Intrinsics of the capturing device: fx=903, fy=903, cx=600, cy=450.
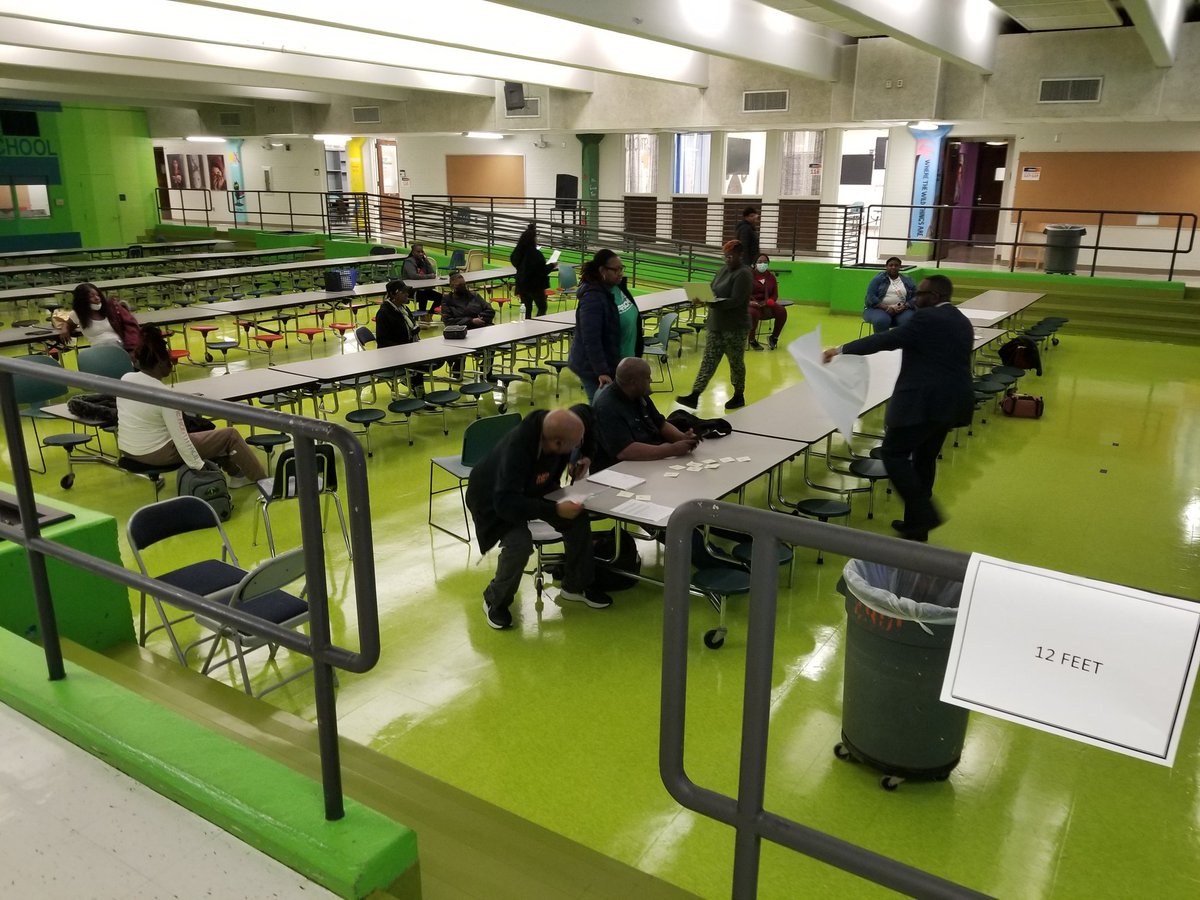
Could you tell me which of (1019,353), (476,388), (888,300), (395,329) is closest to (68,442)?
(395,329)

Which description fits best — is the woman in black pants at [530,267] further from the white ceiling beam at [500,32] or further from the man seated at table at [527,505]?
the man seated at table at [527,505]

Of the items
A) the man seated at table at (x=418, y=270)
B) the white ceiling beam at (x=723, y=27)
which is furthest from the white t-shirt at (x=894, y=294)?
the man seated at table at (x=418, y=270)

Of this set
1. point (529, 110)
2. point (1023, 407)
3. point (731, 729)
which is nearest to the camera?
point (731, 729)

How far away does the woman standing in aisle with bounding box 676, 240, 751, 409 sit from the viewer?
8.23m

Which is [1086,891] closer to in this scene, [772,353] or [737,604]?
[737,604]

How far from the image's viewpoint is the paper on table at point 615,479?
187 inches

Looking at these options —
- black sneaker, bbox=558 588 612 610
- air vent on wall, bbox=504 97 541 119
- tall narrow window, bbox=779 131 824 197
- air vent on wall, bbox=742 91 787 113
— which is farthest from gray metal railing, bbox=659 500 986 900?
tall narrow window, bbox=779 131 824 197

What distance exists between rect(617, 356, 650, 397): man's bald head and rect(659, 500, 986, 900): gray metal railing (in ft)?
→ 11.9

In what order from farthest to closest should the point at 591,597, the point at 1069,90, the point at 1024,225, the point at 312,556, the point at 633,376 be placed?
the point at 1024,225 → the point at 1069,90 → the point at 633,376 → the point at 591,597 → the point at 312,556

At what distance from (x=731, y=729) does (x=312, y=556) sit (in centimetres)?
247

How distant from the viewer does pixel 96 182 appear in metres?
23.5

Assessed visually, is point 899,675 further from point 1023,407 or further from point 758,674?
point 1023,407

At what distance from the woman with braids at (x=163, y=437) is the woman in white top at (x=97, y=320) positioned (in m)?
2.37

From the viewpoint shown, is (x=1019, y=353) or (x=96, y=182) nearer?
(x=1019, y=353)
